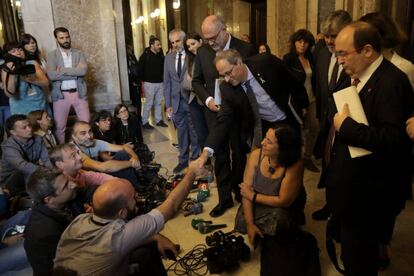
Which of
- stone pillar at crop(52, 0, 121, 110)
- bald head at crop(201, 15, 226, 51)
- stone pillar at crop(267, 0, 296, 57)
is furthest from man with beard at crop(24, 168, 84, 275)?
stone pillar at crop(267, 0, 296, 57)

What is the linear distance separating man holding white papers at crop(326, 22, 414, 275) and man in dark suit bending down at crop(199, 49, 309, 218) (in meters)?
1.13

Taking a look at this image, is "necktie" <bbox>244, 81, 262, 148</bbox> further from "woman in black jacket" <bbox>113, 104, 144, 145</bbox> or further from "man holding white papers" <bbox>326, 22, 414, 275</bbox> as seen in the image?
"woman in black jacket" <bbox>113, 104, 144, 145</bbox>

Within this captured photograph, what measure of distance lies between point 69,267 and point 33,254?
436 millimetres

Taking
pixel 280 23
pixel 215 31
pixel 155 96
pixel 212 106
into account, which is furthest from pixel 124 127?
pixel 280 23

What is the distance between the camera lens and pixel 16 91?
436 centimetres

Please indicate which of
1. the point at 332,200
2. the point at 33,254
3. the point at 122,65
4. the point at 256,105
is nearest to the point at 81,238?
the point at 33,254

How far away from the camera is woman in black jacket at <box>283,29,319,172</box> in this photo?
13.2 ft

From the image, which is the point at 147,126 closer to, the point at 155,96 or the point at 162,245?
the point at 155,96

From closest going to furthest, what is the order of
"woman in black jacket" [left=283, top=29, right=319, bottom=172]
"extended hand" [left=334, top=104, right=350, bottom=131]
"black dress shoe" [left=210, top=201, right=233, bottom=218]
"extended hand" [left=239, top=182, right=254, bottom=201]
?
1. "extended hand" [left=334, top=104, right=350, bottom=131]
2. "extended hand" [left=239, top=182, right=254, bottom=201]
3. "black dress shoe" [left=210, top=201, right=233, bottom=218]
4. "woman in black jacket" [left=283, top=29, right=319, bottom=172]

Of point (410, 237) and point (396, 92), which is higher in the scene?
point (396, 92)

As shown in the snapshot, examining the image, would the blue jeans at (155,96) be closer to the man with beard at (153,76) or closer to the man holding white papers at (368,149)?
the man with beard at (153,76)

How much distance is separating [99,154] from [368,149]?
2.88 m

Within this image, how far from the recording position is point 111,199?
1741 millimetres

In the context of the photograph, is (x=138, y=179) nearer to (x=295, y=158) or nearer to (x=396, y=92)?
(x=295, y=158)
